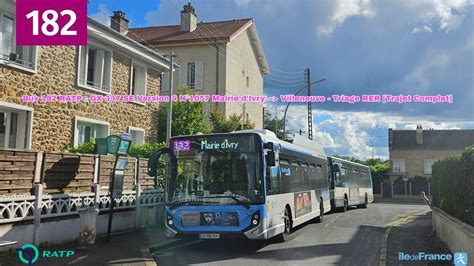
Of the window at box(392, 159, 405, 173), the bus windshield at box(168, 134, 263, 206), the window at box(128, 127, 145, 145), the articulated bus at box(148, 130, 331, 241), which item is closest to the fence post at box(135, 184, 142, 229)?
the articulated bus at box(148, 130, 331, 241)

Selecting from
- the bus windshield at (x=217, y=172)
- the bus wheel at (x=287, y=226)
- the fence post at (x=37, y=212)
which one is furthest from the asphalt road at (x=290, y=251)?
the fence post at (x=37, y=212)

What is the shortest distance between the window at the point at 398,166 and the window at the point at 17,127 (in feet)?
174

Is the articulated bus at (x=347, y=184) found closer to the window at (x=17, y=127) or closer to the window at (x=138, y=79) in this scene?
the window at (x=138, y=79)

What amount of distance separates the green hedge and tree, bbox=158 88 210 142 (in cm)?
1455

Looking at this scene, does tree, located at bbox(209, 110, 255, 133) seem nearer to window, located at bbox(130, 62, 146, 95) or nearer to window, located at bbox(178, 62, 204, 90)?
window, located at bbox(178, 62, 204, 90)

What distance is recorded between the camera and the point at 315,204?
55.5 ft

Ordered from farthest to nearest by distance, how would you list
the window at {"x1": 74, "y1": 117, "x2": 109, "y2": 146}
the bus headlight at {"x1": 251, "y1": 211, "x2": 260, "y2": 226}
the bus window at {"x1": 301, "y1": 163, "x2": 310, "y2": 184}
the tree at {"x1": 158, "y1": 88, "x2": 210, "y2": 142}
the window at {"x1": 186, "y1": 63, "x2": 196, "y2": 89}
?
the window at {"x1": 186, "y1": 63, "x2": 196, "y2": 89} → the tree at {"x1": 158, "y1": 88, "x2": 210, "y2": 142} → the window at {"x1": 74, "y1": 117, "x2": 109, "y2": 146} → the bus window at {"x1": 301, "y1": 163, "x2": 310, "y2": 184} → the bus headlight at {"x1": 251, "y1": 211, "x2": 260, "y2": 226}

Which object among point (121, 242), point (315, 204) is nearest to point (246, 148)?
point (121, 242)

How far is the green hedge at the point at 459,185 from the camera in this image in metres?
8.85

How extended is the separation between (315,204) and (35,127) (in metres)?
10.4

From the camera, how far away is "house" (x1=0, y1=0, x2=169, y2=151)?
14398 mm

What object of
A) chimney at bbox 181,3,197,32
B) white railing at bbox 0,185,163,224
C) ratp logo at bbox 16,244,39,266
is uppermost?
chimney at bbox 181,3,197,32

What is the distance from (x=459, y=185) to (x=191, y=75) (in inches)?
982

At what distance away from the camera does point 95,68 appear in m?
18.5
